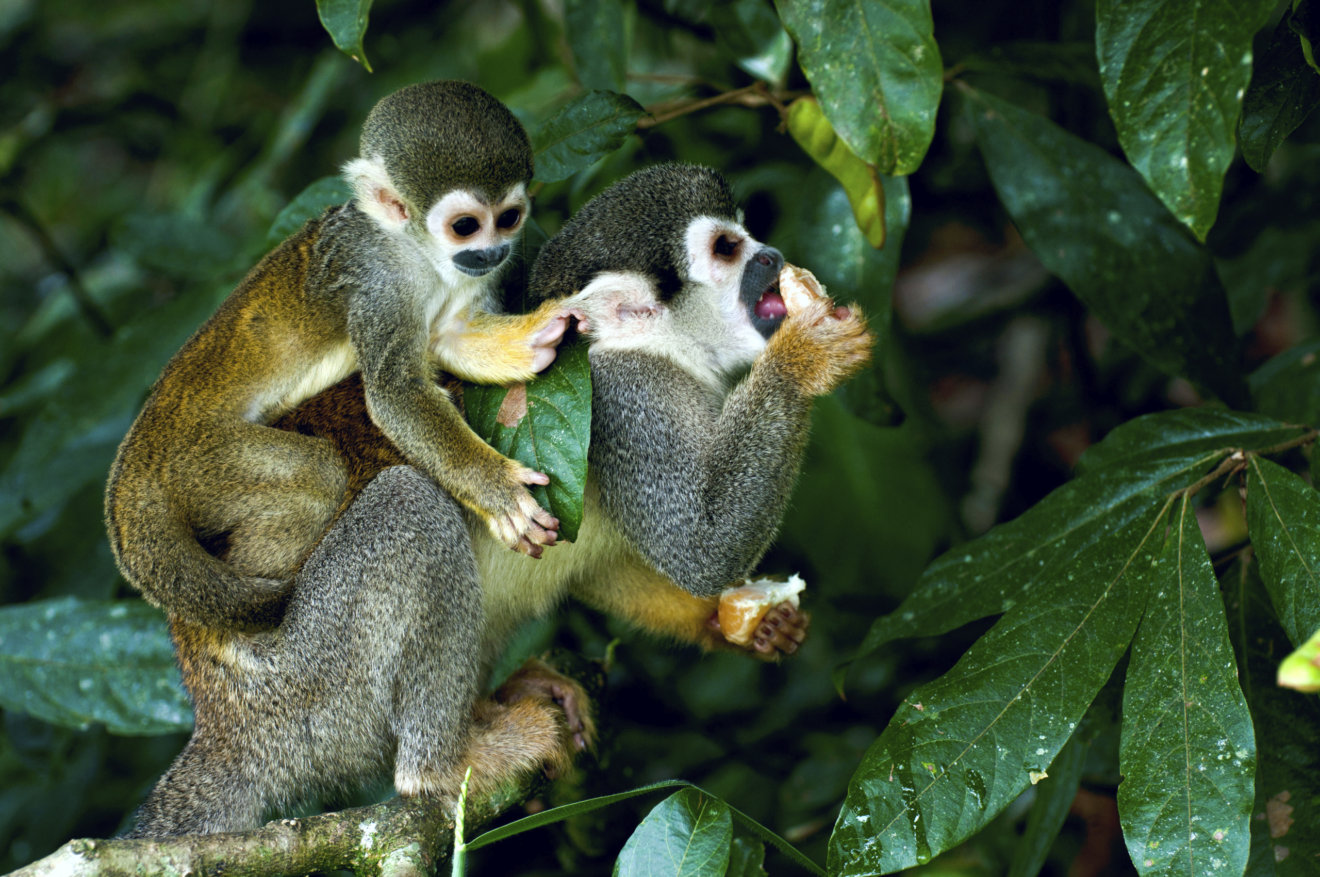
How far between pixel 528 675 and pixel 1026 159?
5.92ft

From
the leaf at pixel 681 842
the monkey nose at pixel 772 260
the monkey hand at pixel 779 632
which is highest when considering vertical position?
the monkey nose at pixel 772 260

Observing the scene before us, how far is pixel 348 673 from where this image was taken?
2.20m

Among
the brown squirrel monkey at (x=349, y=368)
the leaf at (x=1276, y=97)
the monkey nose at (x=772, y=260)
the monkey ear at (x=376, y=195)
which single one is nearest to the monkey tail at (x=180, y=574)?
the brown squirrel monkey at (x=349, y=368)

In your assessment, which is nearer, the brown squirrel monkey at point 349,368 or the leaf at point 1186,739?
the leaf at point 1186,739

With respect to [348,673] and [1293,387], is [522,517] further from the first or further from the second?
[1293,387]

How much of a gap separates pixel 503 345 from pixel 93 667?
142 cm

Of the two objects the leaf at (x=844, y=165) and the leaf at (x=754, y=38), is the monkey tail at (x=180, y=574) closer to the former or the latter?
the leaf at (x=844, y=165)

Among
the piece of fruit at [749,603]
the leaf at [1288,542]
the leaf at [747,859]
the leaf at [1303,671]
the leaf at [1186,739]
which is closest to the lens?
the leaf at [1303,671]

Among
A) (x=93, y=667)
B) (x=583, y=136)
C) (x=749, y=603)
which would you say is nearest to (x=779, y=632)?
(x=749, y=603)

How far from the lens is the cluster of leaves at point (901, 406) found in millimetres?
1704

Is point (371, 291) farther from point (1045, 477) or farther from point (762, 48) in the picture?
point (1045, 477)

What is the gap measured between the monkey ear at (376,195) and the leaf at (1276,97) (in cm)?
164

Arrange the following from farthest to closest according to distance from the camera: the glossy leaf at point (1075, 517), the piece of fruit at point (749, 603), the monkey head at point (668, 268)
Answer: the piece of fruit at point (749, 603) → the monkey head at point (668, 268) → the glossy leaf at point (1075, 517)

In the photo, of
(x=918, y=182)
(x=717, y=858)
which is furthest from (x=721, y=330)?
(x=918, y=182)
